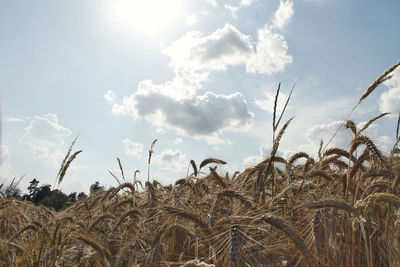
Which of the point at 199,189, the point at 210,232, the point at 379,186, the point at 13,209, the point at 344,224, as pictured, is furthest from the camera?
the point at 13,209

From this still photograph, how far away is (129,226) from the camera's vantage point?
3496 mm

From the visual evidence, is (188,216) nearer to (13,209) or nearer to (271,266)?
(271,266)

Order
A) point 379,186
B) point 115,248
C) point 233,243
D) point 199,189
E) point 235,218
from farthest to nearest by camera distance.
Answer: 1. point 199,189
2. point 115,248
3. point 379,186
4. point 235,218
5. point 233,243

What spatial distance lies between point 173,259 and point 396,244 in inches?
71.8

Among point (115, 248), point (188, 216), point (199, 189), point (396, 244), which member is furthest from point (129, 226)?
point (396, 244)

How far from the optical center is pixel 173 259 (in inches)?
111

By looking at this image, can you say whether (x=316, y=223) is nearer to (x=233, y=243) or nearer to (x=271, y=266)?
(x=271, y=266)

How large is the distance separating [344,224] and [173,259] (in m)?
1.54

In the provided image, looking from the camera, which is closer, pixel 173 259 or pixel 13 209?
pixel 173 259

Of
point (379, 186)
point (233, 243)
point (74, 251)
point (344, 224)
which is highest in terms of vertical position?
point (379, 186)

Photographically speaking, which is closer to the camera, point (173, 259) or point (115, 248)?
point (173, 259)

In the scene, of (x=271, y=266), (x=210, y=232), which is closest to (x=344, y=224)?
(x=271, y=266)

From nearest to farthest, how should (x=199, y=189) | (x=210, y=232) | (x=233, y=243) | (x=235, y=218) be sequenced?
(x=233, y=243), (x=235, y=218), (x=210, y=232), (x=199, y=189)

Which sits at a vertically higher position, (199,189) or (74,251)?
(199,189)
